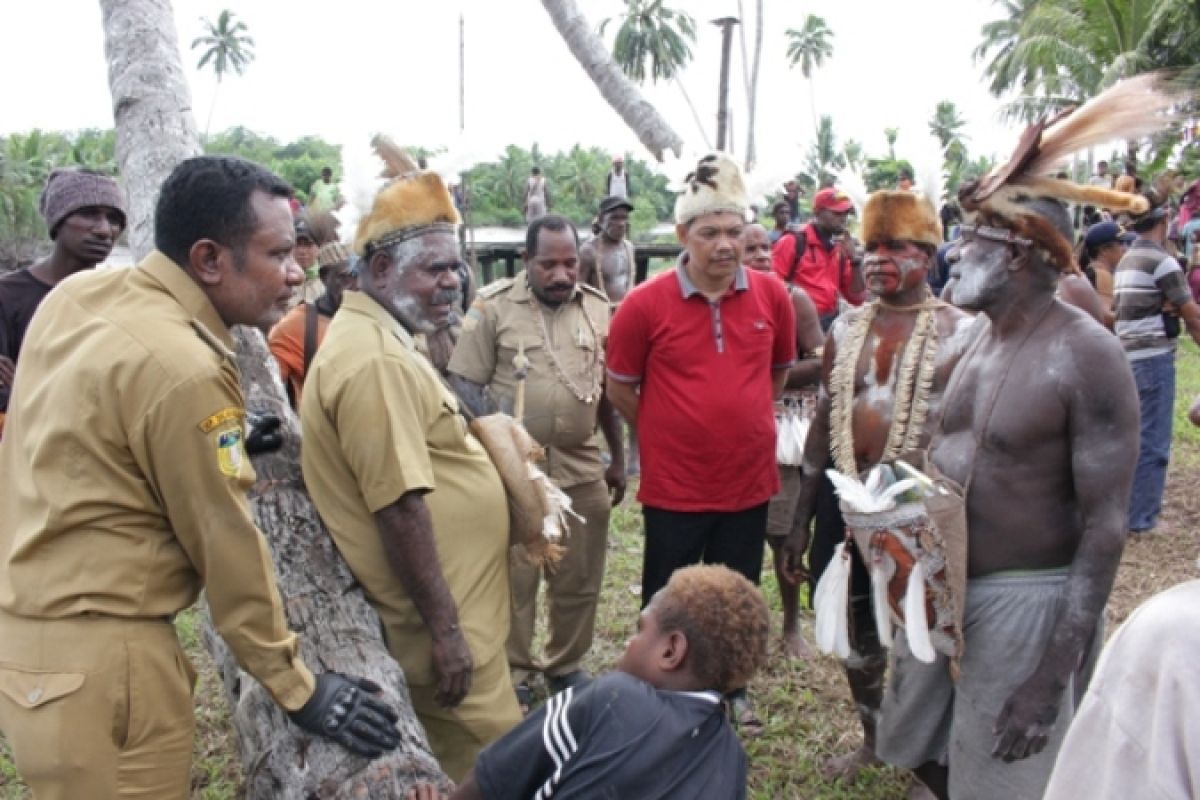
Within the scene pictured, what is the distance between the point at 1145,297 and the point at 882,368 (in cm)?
415

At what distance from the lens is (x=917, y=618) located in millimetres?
2764

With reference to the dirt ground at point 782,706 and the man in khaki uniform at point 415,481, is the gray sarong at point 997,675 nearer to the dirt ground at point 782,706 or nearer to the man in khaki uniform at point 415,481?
the dirt ground at point 782,706

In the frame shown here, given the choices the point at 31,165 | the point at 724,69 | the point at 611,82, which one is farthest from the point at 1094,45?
the point at 31,165

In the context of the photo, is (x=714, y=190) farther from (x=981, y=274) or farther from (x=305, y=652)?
(x=305, y=652)

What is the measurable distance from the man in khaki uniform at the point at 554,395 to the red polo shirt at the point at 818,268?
4.14 m

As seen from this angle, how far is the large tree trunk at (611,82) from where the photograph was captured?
4270 millimetres

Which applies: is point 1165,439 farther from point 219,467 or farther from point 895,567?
point 219,467

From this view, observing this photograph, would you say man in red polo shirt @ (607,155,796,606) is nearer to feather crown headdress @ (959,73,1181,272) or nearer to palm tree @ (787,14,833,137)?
feather crown headdress @ (959,73,1181,272)

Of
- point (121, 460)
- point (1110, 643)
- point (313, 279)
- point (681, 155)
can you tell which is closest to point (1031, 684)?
point (1110, 643)

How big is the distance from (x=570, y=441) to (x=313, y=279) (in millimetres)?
2782

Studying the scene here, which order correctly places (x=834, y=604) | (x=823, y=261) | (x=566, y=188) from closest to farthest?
(x=834, y=604)
(x=823, y=261)
(x=566, y=188)

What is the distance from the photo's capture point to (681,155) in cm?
421

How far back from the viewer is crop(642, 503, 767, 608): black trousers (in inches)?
163

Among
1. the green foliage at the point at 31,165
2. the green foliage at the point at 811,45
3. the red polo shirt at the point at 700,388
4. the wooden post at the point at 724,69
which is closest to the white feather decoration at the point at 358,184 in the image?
the red polo shirt at the point at 700,388
